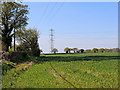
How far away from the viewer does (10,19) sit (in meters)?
46.4

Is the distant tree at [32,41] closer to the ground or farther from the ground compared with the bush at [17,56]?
farther from the ground

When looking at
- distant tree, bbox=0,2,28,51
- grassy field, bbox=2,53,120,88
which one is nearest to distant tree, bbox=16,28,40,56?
distant tree, bbox=0,2,28,51

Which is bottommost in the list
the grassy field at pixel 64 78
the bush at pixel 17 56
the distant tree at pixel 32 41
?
the grassy field at pixel 64 78

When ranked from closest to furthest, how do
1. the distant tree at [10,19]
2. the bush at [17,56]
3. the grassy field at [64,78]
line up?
the grassy field at [64,78] → the bush at [17,56] → the distant tree at [10,19]

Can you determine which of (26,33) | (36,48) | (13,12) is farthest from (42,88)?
(26,33)

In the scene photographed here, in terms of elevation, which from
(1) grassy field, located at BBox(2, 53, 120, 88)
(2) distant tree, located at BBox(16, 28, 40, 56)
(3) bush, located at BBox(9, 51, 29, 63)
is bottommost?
(1) grassy field, located at BBox(2, 53, 120, 88)

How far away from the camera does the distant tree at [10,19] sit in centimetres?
4429

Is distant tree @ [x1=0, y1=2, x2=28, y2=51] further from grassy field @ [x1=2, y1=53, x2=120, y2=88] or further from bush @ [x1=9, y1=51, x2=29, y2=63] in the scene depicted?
grassy field @ [x1=2, y1=53, x2=120, y2=88]

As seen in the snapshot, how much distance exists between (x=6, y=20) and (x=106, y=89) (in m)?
40.2

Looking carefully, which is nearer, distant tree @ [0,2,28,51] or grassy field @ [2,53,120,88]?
grassy field @ [2,53,120,88]

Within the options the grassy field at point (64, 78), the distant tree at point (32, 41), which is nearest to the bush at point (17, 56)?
the distant tree at point (32, 41)

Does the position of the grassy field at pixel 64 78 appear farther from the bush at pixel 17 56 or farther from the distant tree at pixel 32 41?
the distant tree at pixel 32 41

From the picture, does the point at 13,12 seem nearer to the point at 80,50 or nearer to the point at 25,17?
the point at 25,17

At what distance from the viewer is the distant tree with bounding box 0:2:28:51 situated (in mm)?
44294
